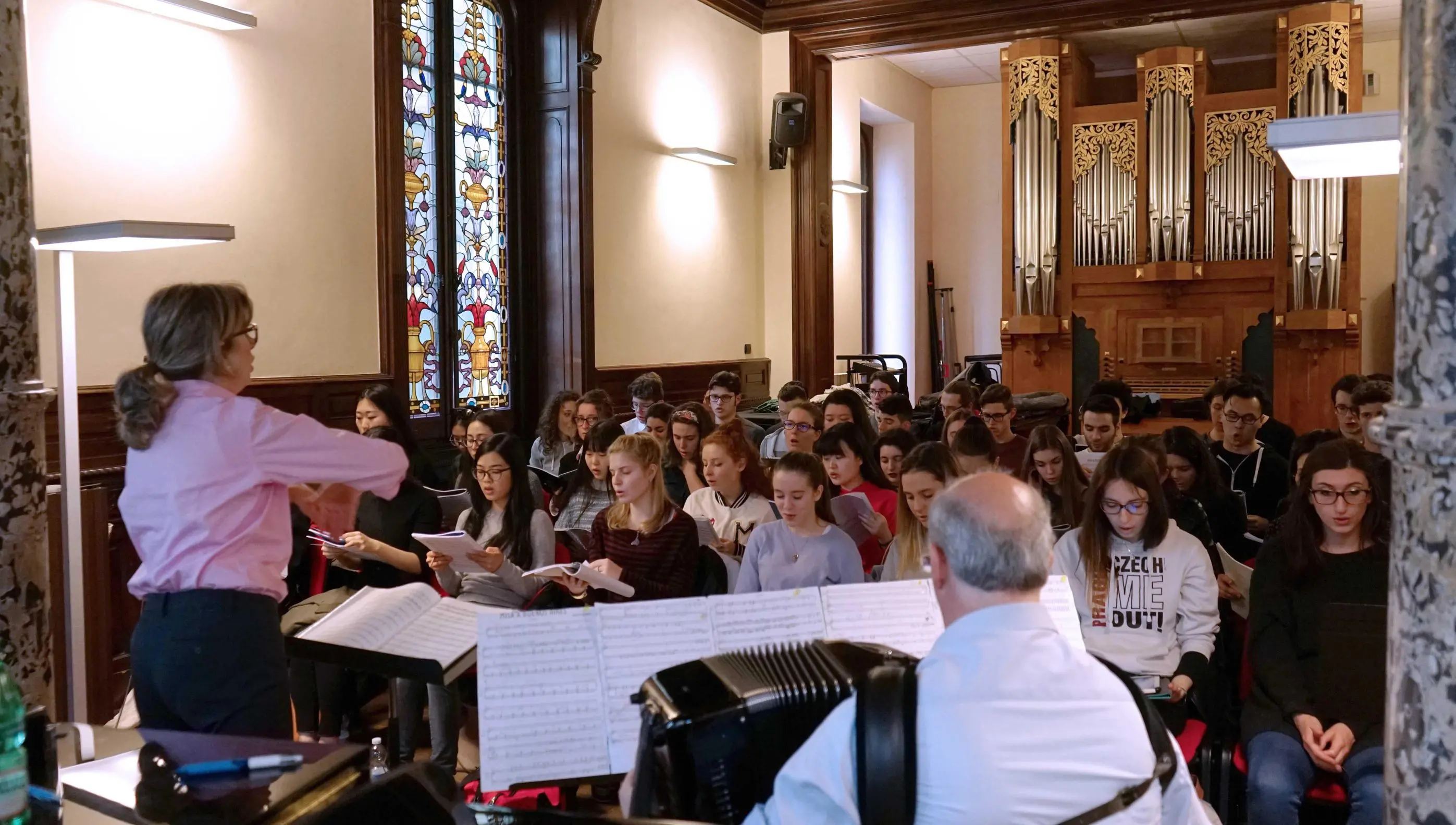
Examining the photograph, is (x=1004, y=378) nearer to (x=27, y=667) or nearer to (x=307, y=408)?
(x=307, y=408)

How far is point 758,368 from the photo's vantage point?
9.77 meters

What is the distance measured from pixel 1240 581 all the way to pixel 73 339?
327 centimetres

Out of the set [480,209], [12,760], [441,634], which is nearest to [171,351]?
[441,634]

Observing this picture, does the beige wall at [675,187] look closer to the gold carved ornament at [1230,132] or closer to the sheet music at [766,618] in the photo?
the gold carved ornament at [1230,132]

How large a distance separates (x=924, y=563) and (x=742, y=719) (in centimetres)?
172

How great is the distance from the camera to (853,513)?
15.1ft

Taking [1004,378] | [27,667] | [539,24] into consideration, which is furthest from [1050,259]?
[27,667]

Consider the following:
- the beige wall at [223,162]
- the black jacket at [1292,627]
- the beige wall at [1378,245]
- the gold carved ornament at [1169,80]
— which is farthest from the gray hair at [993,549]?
the beige wall at [1378,245]

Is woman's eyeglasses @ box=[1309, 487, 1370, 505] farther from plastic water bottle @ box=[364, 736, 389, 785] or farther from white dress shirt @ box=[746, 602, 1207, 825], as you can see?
plastic water bottle @ box=[364, 736, 389, 785]

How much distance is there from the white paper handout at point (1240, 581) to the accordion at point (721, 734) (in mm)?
2215

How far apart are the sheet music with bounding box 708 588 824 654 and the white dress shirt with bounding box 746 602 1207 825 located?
675 millimetres

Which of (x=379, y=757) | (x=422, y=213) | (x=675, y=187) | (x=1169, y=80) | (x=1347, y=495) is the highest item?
(x=1169, y=80)

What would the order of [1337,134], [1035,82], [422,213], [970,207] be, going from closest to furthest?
1. [1337,134]
2. [422,213]
3. [1035,82]
4. [970,207]

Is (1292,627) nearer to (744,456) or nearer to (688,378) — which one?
(744,456)
